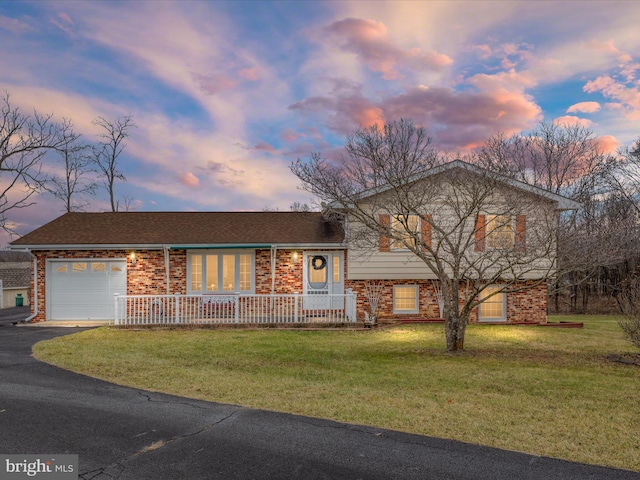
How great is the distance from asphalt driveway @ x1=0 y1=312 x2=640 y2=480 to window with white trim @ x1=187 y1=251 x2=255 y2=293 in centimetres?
1077

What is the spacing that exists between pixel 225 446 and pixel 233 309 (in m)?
12.4

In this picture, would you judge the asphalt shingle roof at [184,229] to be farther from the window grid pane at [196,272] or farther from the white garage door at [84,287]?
the white garage door at [84,287]

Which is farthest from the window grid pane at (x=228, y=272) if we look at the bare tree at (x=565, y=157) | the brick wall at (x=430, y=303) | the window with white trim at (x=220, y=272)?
the bare tree at (x=565, y=157)

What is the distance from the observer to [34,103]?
23594mm

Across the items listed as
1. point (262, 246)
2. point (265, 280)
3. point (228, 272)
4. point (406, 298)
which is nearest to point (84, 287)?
point (228, 272)

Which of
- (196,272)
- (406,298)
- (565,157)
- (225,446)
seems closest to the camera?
(225,446)

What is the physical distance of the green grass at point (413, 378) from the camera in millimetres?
5605

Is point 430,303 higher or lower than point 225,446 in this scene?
higher

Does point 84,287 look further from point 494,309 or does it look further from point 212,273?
point 494,309

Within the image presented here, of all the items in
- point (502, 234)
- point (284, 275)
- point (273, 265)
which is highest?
point (502, 234)

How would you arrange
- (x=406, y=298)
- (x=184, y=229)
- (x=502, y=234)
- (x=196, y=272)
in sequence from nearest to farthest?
(x=502, y=234), (x=196, y=272), (x=406, y=298), (x=184, y=229)

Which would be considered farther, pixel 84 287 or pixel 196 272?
pixel 196 272

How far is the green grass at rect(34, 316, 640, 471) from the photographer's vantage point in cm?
561

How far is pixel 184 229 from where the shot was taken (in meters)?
18.8
